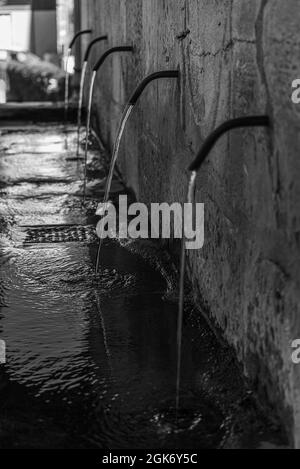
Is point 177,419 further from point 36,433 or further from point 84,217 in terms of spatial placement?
point 84,217

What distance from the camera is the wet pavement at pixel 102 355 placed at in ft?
8.05

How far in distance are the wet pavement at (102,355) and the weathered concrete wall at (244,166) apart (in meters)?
0.12

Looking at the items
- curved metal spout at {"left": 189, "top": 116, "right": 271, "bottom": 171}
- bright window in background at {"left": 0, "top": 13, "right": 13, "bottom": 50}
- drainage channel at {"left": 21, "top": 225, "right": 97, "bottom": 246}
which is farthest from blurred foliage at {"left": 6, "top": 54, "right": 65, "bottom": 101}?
curved metal spout at {"left": 189, "top": 116, "right": 271, "bottom": 171}

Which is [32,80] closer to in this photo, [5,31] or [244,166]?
[5,31]

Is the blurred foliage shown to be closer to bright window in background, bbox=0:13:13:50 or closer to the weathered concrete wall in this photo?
bright window in background, bbox=0:13:13:50

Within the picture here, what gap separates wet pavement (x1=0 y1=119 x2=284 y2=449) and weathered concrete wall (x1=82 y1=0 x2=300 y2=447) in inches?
4.7

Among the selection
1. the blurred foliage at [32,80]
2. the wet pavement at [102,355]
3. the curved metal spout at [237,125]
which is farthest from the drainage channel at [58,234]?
the blurred foliage at [32,80]

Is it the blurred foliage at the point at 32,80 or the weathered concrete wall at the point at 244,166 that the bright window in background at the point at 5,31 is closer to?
the blurred foliage at the point at 32,80

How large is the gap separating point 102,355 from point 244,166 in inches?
32.4

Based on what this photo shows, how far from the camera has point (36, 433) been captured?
8.08ft

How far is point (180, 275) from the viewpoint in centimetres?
289

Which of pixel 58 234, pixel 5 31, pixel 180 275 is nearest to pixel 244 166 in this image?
pixel 180 275

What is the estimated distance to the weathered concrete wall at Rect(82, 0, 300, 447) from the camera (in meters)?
2.29
